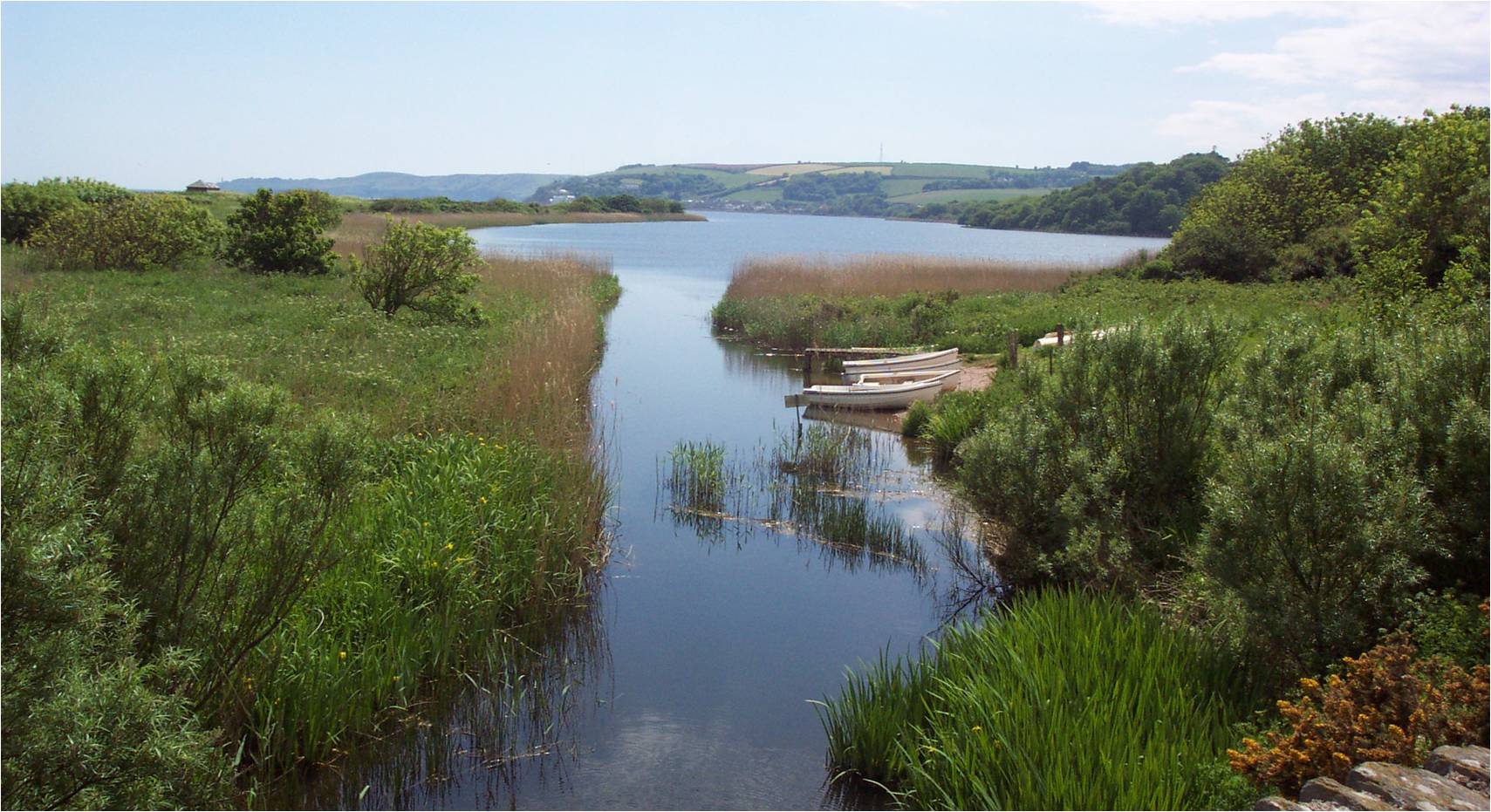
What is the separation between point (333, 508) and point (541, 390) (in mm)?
6529

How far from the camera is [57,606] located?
12.1 feet

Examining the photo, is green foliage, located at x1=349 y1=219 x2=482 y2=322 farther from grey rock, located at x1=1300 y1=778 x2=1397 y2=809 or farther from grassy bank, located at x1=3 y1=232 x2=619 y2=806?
grey rock, located at x1=1300 y1=778 x2=1397 y2=809

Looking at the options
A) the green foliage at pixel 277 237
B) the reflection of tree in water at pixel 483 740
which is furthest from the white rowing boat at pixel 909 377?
the green foliage at pixel 277 237

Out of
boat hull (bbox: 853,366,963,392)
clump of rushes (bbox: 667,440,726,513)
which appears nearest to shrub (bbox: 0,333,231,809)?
clump of rushes (bbox: 667,440,726,513)

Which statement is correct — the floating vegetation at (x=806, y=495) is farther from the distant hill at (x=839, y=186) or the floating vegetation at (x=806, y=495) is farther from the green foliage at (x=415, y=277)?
the distant hill at (x=839, y=186)

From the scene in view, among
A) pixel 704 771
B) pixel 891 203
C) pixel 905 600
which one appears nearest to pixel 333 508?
pixel 704 771

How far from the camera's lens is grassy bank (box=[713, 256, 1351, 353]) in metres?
24.5

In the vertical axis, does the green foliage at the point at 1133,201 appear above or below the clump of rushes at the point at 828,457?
above

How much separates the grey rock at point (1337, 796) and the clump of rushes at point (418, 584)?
525 cm

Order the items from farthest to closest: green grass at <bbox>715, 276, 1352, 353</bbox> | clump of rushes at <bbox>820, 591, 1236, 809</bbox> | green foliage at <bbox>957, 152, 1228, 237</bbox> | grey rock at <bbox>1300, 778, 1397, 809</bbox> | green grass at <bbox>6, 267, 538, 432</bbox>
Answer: green foliage at <bbox>957, 152, 1228, 237</bbox>, green grass at <bbox>715, 276, 1352, 353</bbox>, green grass at <bbox>6, 267, 538, 432</bbox>, clump of rushes at <bbox>820, 591, 1236, 809</bbox>, grey rock at <bbox>1300, 778, 1397, 809</bbox>

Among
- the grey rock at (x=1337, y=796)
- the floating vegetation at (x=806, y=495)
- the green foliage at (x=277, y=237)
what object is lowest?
the floating vegetation at (x=806, y=495)

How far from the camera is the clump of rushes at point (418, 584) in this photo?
6.54 metres

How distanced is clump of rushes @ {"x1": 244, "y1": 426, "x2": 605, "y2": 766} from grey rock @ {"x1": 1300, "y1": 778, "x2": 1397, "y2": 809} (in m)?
5.25

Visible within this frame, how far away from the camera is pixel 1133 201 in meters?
83.1
